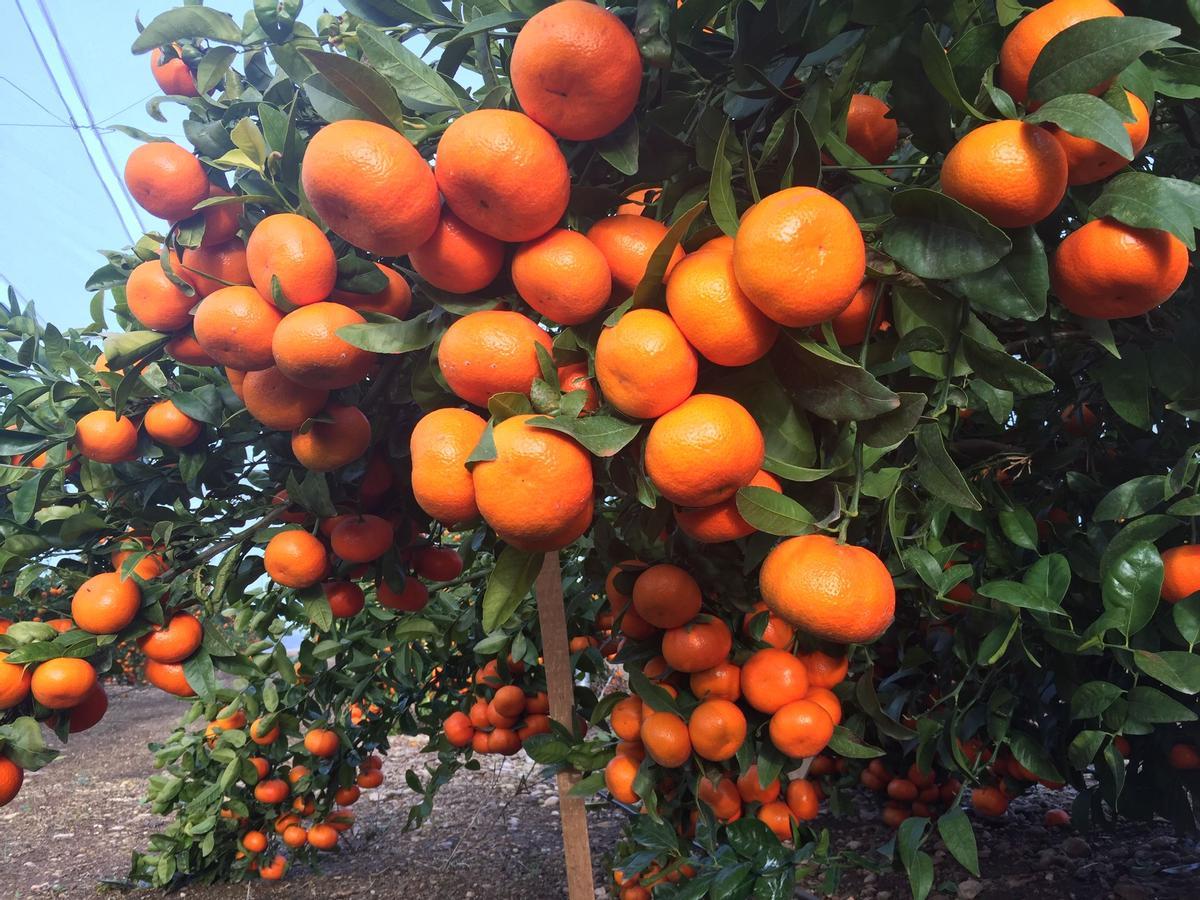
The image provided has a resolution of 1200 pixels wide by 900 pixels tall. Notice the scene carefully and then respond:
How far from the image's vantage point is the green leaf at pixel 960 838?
83 centimetres

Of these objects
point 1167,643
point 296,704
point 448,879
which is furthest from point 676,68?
point 448,879

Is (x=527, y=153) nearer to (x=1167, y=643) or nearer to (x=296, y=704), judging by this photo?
(x=1167, y=643)

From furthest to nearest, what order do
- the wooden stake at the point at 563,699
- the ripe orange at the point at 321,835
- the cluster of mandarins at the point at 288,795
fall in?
the ripe orange at the point at 321,835
the cluster of mandarins at the point at 288,795
the wooden stake at the point at 563,699

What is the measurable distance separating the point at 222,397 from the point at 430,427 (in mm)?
546

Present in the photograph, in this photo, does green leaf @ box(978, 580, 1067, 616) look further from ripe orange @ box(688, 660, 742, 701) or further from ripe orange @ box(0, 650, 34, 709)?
ripe orange @ box(0, 650, 34, 709)

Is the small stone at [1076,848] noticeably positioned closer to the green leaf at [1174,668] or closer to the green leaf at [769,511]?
the green leaf at [1174,668]

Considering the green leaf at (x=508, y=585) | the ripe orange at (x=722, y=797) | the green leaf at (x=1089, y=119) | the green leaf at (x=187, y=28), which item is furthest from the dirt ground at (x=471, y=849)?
the green leaf at (x=187, y=28)

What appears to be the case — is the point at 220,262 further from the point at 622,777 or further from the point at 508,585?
the point at 622,777

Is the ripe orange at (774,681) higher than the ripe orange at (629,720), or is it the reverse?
the ripe orange at (774,681)

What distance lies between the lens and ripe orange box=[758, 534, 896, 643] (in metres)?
0.59

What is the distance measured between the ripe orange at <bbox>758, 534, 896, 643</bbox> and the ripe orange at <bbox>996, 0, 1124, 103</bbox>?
A: 1.20 feet

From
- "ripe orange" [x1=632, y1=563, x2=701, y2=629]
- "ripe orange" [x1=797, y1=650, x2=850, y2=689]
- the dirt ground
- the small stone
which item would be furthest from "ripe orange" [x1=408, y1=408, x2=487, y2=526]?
the small stone

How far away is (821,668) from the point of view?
3.28 ft

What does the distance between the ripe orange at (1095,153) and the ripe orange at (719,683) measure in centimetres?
68
